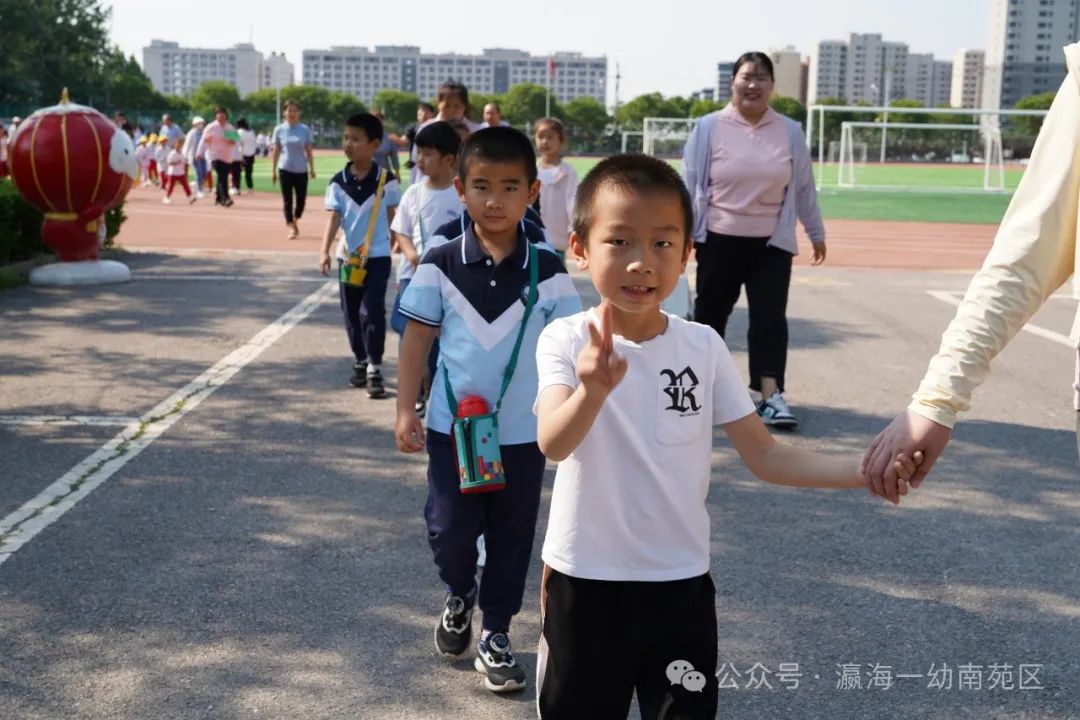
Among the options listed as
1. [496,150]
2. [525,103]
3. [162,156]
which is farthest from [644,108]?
[496,150]

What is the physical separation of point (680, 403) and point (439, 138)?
4.11m

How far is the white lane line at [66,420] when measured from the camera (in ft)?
23.4

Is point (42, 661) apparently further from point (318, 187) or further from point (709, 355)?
point (318, 187)

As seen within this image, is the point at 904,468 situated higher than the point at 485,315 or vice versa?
the point at 485,315

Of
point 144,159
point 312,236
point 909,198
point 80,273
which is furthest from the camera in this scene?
point 909,198

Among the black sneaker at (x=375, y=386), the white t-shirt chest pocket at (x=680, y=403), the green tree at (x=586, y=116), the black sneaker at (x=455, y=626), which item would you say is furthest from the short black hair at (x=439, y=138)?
the green tree at (x=586, y=116)

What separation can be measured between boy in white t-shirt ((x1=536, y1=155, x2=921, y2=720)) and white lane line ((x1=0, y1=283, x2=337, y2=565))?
119 inches

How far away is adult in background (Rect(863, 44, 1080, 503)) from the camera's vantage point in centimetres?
254

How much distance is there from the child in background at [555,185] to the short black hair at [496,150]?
13.7ft

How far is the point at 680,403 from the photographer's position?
2.66 meters

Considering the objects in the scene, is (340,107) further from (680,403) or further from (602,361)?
(602,361)

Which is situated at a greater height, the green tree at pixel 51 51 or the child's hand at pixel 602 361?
the green tree at pixel 51 51

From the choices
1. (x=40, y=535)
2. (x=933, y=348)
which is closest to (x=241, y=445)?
(x=40, y=535)

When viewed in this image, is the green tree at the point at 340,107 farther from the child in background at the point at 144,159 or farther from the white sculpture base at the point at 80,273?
the white sculpture base at the point at 80,273
